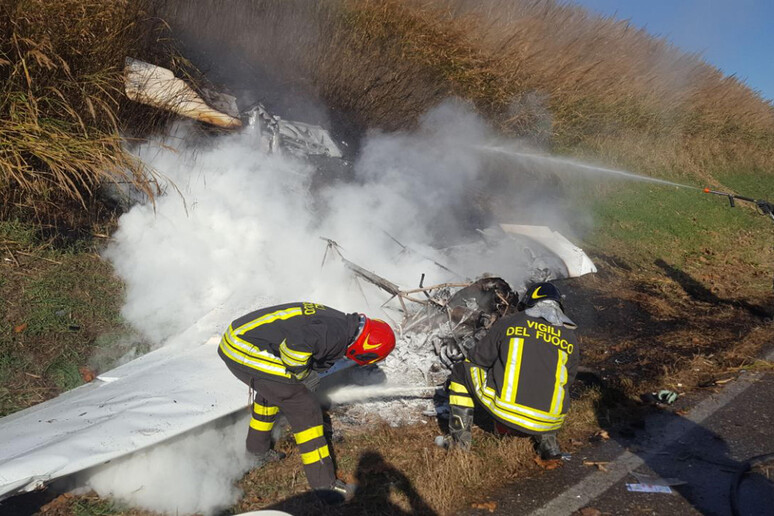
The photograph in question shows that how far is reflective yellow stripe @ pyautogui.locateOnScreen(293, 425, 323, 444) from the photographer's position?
3.29 m

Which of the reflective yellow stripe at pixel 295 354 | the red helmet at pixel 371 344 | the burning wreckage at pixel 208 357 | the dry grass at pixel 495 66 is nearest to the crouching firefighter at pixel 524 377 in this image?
the red helmet at pixel 371 344

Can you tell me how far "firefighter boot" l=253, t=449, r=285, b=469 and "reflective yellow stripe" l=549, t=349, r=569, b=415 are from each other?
1.83m

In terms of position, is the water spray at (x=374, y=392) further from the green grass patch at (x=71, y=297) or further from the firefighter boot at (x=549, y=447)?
the green grass patch at (x=71, y=297)

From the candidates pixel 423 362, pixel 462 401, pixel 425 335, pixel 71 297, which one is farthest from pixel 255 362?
pixel 71 297

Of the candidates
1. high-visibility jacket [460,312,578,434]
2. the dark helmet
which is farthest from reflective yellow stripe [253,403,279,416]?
the dark helmet

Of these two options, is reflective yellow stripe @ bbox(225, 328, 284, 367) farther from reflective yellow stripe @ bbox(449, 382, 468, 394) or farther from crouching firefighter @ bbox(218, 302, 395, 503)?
reflective yellow stripe @ bbox(449, 382, 468, 394)

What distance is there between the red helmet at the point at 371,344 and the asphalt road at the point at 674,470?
115 cm

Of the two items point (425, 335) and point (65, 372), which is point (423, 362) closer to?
point (425, 335)

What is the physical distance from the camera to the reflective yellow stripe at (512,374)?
11.2 ft

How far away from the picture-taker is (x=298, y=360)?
128 inches

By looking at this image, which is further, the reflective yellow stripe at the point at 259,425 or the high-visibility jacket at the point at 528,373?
the reflective yellow stripe at the point at 259,425

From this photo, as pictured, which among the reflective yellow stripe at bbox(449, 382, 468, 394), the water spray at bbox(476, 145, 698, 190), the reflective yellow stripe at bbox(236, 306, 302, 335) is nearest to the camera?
the reflective yellow stripe at bbox(236, 306, 302, 335)

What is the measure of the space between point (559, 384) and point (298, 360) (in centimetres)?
168

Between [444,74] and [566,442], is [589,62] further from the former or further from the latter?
[566,442]
